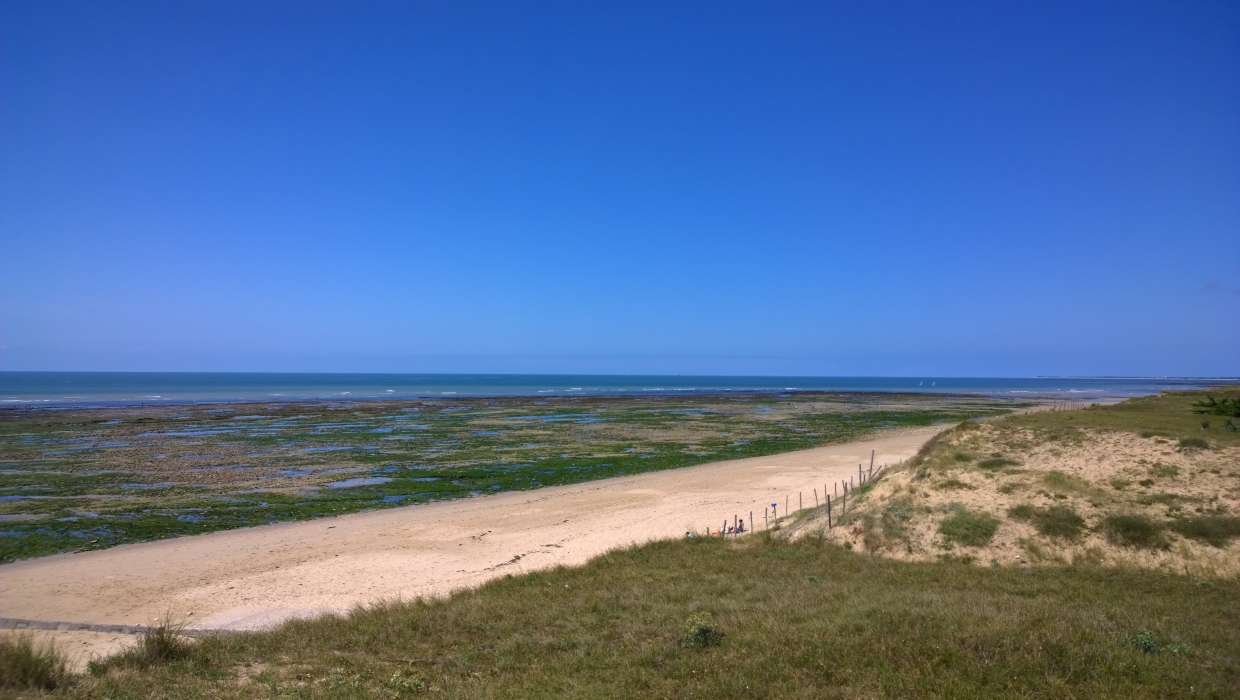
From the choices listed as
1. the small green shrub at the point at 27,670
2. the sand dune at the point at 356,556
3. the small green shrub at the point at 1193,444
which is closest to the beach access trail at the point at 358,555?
the sand dune at the point at 356,556

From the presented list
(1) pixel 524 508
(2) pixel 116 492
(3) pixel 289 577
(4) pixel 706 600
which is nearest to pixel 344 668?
(4) pixel 706 600

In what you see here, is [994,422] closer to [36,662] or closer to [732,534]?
[732,534]

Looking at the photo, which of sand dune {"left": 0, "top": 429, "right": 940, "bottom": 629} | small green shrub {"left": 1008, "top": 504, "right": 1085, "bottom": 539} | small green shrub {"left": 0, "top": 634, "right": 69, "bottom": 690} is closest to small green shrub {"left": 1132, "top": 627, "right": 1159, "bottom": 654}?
small green shrub {"left": 1008, "top": 504, "right": 1085, "bottom": 539}

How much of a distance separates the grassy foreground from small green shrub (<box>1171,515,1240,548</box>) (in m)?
2.08

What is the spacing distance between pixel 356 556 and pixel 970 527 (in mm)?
17542

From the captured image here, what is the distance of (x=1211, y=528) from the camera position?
14.8 meters

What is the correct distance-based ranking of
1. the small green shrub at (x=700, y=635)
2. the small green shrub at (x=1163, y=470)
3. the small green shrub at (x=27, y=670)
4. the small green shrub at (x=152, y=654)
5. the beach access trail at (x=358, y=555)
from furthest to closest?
the small green shrub at (x=1163, y=470) → the beach access trail at (x=358, y=555) → the small green shrub at (x=700, y=635) → the small green shrub at (x=152, y=654) → the small green shrub at (x=27, y=670)

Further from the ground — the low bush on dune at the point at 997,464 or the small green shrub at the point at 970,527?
the low bush on dune at the point at 997,464

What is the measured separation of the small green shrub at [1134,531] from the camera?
589 inches

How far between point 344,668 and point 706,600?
6356mm

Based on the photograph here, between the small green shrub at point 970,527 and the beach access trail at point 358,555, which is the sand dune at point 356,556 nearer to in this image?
the beach access trail at point 358,555

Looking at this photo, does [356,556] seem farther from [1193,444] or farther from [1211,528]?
[1193,444]

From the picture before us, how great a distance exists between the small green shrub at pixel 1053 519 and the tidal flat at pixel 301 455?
21.9 m

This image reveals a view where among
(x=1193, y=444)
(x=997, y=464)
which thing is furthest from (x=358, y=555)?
(x=1193, y=444)
